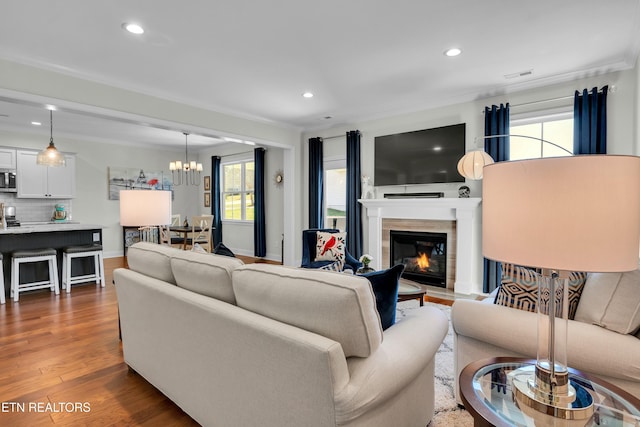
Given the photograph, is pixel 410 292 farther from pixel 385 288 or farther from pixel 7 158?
pixel 7 158

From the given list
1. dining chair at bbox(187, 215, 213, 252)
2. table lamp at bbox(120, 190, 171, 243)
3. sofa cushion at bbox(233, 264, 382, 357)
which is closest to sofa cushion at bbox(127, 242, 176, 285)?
table lamp at bbox(120, 190, 171, 243)

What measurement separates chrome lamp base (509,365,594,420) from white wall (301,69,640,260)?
3.45 metres

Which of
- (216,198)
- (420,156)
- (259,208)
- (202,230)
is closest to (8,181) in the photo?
(202,230)

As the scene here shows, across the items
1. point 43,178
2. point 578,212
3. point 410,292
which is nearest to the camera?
point 578,212

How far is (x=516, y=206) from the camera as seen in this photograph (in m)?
0.94

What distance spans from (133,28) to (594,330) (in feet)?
12.1

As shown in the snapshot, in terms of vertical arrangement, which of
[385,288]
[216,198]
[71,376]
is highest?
[216,198]

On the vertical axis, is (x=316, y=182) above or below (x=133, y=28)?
below

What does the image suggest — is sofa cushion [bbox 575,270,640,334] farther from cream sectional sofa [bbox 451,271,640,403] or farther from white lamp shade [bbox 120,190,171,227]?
white lamp shade [bbox 120,190,171,227]

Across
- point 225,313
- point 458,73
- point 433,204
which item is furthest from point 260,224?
point 225,313

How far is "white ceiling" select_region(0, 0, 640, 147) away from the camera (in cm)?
256

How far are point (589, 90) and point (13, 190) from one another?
29.6 ft

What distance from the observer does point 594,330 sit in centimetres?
146

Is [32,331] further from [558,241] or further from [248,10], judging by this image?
[558,241]
